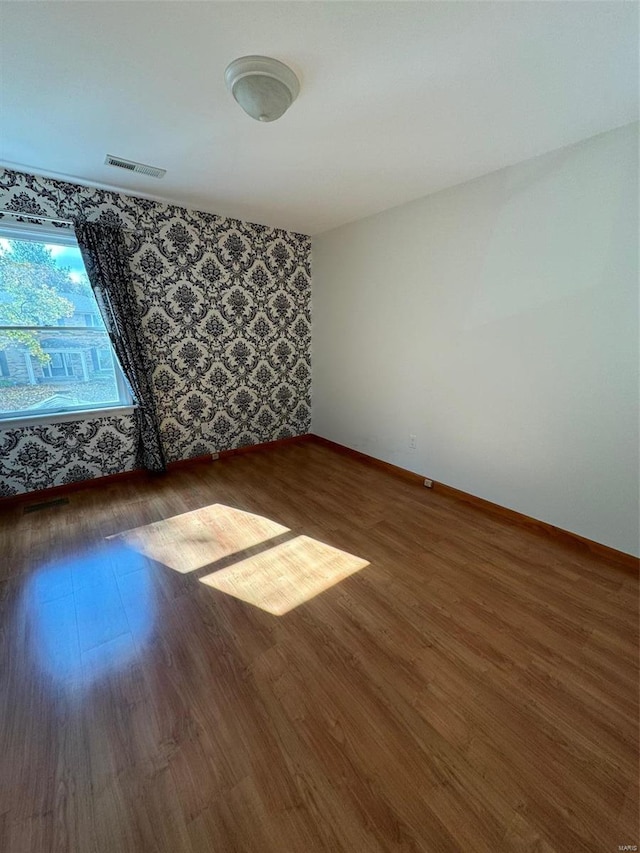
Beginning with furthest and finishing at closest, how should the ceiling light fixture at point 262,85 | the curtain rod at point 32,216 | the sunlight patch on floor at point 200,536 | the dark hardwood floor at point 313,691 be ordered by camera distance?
the curtain rod at point 32,216 < the sunlight patch on floor at point 200,536 < the ceiling light fixture at point 262,85 < the dark hardwood floor at point 313,691

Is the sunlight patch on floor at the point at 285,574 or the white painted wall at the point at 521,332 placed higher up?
the white painted wall at the point at 521,332

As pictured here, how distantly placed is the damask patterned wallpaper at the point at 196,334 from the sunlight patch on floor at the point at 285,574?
1883 mm

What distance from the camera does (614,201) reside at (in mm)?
1900

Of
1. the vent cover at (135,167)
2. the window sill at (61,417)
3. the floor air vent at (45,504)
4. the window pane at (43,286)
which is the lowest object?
the floor air vent at (45,504)

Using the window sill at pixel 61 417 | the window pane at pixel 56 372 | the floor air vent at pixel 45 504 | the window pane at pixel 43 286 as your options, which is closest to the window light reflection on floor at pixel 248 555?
the floor air vent at pixel 45 504

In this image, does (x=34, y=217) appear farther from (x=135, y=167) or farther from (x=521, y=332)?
(x=521, y=332)

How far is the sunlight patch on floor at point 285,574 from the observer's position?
1826 millimetres

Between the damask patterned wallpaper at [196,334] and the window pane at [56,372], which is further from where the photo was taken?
the damask patterned wallpaper at [196,334]

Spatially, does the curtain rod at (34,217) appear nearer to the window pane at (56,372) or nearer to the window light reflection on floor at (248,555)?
the window pane at (56,372)

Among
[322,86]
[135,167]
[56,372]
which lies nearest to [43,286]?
[56,372]

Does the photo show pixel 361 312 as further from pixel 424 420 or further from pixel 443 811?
pixel 443 811

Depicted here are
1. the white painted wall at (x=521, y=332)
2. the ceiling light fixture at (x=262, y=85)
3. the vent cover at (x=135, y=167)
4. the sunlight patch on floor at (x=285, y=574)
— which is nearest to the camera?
the ceiling light fixture at (x=262, y=85)

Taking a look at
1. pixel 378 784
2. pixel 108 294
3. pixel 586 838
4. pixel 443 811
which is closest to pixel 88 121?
pixel 108 294

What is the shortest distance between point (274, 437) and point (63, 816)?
135 inches
